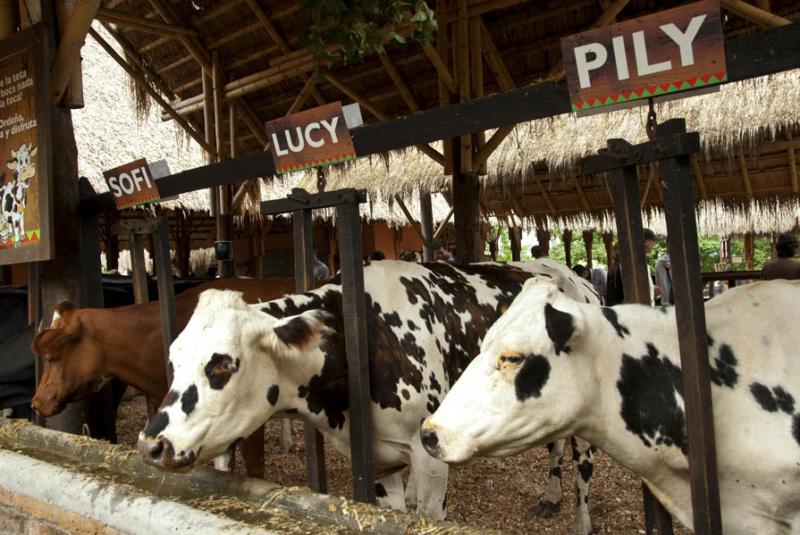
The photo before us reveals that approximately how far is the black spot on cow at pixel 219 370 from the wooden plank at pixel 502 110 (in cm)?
113

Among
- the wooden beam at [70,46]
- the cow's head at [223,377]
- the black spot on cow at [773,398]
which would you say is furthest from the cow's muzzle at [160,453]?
the wooden beam at [70,46]

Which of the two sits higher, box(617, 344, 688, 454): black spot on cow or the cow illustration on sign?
the cow illustration on sign

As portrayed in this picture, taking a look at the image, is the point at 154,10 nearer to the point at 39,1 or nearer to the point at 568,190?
the point at 39,1

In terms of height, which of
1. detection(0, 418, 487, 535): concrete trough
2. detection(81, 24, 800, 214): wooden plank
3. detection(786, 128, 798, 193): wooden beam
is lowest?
detection(0, 418, 487, 535): concrete trough

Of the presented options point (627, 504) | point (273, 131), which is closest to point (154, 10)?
point (273, 131)

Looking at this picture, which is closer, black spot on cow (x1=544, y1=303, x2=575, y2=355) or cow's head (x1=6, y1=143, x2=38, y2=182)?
black spot on cow (x1=544, y1=303, x2=575, y2=355)

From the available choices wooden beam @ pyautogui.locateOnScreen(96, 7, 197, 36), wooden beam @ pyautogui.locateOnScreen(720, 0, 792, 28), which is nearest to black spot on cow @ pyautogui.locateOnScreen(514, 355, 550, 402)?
wooden beam @ pyautogui.locateOnScreen(720, 0, 792, 28)

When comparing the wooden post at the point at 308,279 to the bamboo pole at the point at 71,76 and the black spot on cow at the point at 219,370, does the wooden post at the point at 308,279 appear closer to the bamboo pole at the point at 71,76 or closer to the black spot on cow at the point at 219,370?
the black spot on cow at the point at 219,370

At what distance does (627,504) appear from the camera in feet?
13.8

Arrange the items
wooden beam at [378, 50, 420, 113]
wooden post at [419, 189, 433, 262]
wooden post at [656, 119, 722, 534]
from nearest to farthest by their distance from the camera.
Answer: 1. wooden post at [656, 119, 722, 534]
2. wooden beam at [378, 50, 420, 113]
3. wooden post at [419, 189, 433, 262]

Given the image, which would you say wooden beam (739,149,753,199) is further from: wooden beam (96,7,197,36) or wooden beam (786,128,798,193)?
wooden beam (96,7,197,36)

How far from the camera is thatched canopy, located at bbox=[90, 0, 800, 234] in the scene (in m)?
6.27

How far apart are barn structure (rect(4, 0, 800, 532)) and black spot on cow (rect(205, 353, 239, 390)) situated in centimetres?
115

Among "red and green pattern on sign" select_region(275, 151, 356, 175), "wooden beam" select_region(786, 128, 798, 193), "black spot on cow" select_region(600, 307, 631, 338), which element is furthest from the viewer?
"wooden beam" select_region(786, 128, 798, 193)
